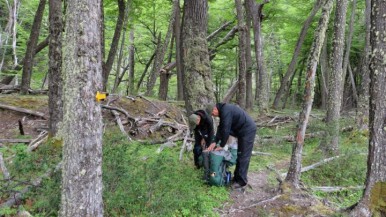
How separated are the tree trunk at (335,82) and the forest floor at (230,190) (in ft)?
4.47

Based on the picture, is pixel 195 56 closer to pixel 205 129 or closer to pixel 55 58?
pixel 205 129

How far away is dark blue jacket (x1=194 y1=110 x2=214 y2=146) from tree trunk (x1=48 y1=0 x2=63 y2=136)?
2.87 m

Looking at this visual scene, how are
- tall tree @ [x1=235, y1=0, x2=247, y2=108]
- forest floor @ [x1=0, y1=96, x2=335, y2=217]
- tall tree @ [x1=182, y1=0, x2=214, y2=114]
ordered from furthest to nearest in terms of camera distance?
1. tall tree @ [x1=235, y1=0, x2=247, y2=108]
2. tall tree @ [x1=182, y1=0, x2=214, y2=114]
3. forest floor @ [x1=0, y1=96, x2=335, y2=217]

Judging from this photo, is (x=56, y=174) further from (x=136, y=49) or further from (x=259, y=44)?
(x=136, y=49)

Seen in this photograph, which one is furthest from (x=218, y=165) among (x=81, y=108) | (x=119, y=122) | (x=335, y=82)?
(x=335, y=82)

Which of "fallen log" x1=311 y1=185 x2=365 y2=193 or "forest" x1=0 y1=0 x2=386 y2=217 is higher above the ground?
"forest" x1=0 y1=0 x2=386 y2=217

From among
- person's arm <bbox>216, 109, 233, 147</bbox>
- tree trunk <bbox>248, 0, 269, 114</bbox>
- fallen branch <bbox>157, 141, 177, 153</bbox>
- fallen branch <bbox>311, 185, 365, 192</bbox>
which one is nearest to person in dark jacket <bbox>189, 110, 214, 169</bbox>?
person's arm <bbox>216, 109, 233, 147</bbox>

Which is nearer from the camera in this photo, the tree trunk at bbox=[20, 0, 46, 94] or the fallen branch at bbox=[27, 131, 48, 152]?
the fallen branch at bbox=[27, 131, 48, 152]

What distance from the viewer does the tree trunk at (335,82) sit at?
910 cm

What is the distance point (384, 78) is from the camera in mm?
5008

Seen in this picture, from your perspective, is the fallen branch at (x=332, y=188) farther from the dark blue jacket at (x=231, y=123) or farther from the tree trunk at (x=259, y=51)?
the tree trunk at (x=259, y=51)

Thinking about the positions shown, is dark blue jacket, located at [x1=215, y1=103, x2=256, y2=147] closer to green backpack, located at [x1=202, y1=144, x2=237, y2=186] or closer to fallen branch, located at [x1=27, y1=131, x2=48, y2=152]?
green backpack, located at [x1=202, y1=144, x2=237, y2=186]

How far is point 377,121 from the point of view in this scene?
505cm

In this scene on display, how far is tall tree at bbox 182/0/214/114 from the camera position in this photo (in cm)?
728
